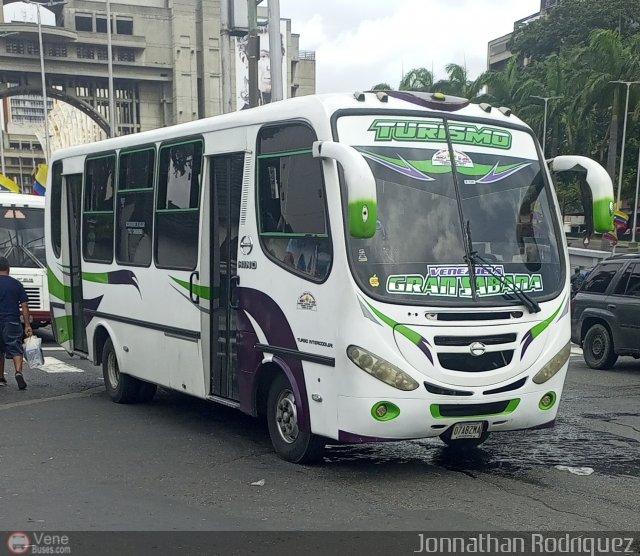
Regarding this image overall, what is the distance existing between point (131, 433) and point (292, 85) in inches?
3678

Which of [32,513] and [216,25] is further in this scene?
[216,25]

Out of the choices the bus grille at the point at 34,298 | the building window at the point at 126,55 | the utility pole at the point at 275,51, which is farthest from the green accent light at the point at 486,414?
the building window at the point at 126,55

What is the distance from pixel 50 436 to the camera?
8.78 m

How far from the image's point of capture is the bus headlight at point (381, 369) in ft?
21.6

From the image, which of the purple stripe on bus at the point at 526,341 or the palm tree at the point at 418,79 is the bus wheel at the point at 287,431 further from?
the palm tree at the point at 418,79

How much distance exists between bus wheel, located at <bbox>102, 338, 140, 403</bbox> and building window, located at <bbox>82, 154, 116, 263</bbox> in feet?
3.66

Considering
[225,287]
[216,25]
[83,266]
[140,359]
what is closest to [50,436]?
[140,359]

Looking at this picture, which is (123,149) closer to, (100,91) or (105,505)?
(105,505)

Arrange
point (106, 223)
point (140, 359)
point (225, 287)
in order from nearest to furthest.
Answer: point (225, 287)
point (140, 359)
point (106, 223)

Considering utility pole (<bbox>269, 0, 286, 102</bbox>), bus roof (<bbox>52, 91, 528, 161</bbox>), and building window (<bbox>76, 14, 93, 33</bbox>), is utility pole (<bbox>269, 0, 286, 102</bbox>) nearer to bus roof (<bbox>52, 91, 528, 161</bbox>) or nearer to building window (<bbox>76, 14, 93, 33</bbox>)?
bus roof (<bbox>52, 91, 528, 161</bbox>)

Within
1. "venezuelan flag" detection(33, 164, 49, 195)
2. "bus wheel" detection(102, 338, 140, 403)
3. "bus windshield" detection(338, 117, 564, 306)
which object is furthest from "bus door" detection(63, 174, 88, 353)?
"venezuelan flag" detection(33, 164, 49, 195)

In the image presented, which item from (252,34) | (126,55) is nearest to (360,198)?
(252,34)

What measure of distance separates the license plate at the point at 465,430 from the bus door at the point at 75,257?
20.1 feet
